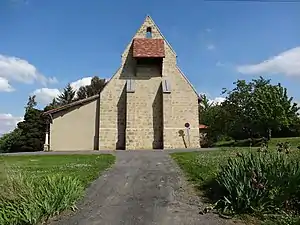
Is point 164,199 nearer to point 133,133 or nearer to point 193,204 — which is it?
point 193,204

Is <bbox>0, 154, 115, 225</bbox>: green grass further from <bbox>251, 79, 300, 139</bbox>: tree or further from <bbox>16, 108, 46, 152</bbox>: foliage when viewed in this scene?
<bbox>16, 108, 46, 152</bbox>: foliage

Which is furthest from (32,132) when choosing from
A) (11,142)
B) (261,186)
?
→ (261,186)

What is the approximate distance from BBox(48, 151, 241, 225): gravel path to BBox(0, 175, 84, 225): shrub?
279mm

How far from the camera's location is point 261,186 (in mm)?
7164

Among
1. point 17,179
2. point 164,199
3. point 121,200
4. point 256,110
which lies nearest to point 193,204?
point 164,199

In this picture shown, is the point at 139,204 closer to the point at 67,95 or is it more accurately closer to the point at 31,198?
the point at 31,198

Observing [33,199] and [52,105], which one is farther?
[52,105]

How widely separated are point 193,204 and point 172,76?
28.2m

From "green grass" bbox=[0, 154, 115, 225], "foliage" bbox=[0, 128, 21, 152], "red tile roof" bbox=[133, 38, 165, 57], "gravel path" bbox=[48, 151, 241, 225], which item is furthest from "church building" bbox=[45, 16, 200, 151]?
"green grass" bbox=[0, 154, 115, 225]

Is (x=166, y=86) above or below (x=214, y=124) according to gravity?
above

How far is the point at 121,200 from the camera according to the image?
8742 mm

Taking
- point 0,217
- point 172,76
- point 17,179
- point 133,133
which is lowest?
point 0,217

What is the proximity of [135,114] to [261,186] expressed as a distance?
27.5 m

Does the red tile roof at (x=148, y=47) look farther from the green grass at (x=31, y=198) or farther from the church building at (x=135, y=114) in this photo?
the green grass at (x=31, y=198)
